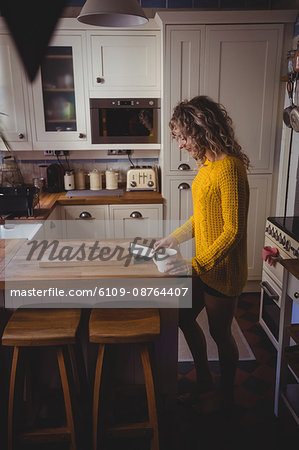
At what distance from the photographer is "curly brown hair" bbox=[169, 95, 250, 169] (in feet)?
5.63

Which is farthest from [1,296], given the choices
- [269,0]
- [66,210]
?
[269,0]

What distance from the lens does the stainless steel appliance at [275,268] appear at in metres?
2.33

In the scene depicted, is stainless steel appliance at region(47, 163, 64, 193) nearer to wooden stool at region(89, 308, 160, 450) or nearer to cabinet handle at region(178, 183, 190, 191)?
cabinet handle at region(178, 183, 190, 191)

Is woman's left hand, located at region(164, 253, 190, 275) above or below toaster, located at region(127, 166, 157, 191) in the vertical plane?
below

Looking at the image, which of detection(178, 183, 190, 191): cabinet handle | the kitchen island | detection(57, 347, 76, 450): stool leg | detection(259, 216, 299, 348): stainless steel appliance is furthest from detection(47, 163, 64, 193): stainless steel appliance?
detection(57, 347, 76, 450): stool leg

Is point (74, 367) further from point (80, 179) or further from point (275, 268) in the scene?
point (80, 179)

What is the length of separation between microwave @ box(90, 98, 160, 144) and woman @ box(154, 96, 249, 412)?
1660mm

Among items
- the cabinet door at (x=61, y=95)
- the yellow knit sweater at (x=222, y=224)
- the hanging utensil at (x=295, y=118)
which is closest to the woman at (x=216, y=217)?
the yellow knit sweater at (x=222, y=224)

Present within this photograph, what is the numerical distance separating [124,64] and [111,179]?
96cm

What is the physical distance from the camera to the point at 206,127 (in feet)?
5.64

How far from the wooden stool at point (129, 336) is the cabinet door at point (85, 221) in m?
1.73

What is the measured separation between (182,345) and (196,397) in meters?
0.71

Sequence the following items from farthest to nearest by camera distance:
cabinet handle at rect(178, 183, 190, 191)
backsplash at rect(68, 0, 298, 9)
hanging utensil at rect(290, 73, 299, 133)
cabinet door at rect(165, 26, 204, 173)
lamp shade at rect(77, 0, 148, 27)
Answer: backsplash at rect(68, 0, 298, 9) < cabinet handle at rect(178, 183, 190, 191) < cabinet door at rect(165, 26, 204, 173) < hanging utensil at rect(290, 73, 299, 133) < lamp shade at rect(77, 0, 148, 27)

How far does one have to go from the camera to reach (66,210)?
3436 millimetres
